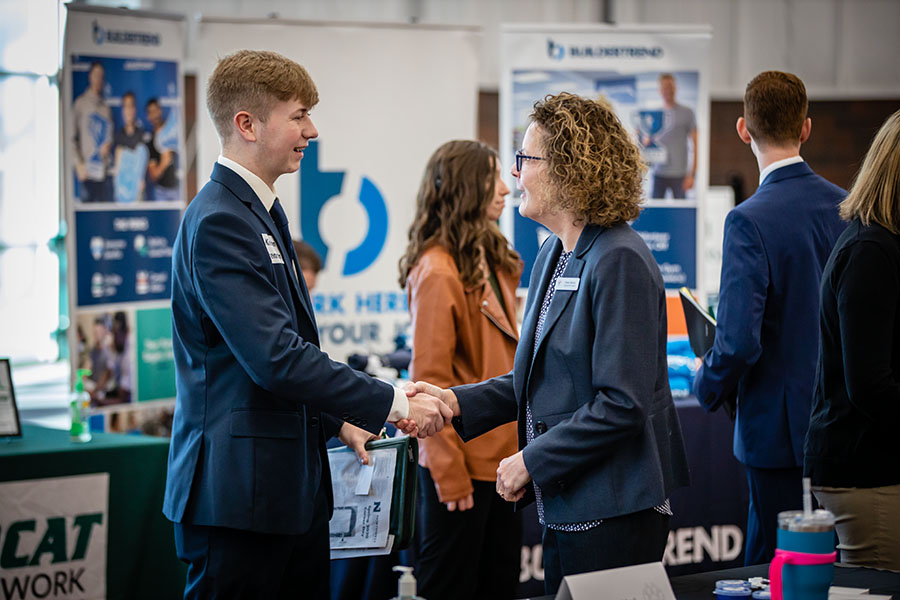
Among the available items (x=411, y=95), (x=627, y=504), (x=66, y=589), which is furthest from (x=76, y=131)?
(x=627, y=504)

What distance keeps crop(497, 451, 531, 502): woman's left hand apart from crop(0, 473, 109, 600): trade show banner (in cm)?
180

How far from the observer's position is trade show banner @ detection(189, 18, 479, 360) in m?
4.88

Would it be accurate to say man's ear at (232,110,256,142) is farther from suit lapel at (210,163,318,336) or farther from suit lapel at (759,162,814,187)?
suit lapel at (759,162,814,187)

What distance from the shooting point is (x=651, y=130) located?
4.92 meters

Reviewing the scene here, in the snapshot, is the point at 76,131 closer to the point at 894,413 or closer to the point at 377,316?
the point at 377,316

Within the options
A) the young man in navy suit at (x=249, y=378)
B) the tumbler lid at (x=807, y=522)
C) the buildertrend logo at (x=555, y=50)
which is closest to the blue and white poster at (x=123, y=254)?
the buildertrend logo at (x=555, y=50)

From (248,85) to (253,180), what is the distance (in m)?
0.18

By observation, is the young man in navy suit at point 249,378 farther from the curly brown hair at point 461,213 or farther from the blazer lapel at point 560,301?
the curly brown hair at point 461,213

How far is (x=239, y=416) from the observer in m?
1.77

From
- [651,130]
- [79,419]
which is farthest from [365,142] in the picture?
[79,419]

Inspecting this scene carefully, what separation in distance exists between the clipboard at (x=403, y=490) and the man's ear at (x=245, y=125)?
→ 735mm

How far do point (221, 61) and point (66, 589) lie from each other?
76.6 inches

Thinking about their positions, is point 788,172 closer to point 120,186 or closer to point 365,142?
point 365,142

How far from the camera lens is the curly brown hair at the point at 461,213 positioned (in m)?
2.61
